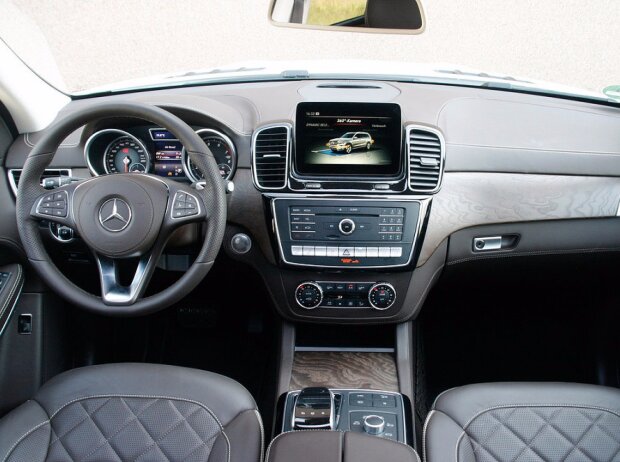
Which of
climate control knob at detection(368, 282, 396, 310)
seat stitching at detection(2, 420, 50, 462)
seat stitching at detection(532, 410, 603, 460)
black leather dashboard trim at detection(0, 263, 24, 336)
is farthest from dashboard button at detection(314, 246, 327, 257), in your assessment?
black leather dashboard trim at detection(0, 263, 24, 336)

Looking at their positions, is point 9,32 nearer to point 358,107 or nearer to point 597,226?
point 358,107

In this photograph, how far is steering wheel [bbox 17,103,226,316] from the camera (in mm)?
1647

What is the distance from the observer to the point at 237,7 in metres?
8.39

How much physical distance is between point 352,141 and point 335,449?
36.9 inches

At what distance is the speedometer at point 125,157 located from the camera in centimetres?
198

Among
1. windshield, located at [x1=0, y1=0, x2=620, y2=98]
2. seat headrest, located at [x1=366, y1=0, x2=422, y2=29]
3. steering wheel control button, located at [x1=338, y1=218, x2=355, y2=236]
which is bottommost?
windshield, located at [x1=0, y1=0, x2=620, y2=98]

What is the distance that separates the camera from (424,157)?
75.4 inches

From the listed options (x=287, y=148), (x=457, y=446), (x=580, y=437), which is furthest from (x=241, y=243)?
(x=580, y=437)

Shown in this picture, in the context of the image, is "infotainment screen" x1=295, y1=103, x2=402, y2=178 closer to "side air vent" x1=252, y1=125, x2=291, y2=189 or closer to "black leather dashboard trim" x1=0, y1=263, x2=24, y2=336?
"side air vent" x1=252, y1=125, x2=291, y2=189

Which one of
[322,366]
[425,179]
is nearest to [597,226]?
[425,179]

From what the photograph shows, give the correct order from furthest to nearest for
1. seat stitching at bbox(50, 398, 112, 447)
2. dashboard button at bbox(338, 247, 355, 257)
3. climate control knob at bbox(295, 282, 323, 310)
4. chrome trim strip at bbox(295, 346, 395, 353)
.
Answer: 1. chrome trim strip at bbox(295, 346, 395, 353)
2. climate control knob at bbox(295, 282, 323, 310)
3. dashboard button at bbox(338, 247, 355, 257)
4. seat stitching at bbox(50, 398, 112, 447)

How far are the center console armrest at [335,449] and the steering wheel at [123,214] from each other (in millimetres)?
499

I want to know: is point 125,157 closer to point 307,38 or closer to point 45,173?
point 45,173

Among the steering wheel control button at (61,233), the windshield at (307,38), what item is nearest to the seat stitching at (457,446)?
the steering wheel control button at (61,233)
